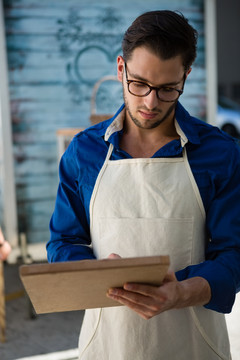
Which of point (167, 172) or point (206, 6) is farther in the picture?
point (206, 6)

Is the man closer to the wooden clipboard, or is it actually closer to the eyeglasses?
the eyeglasses

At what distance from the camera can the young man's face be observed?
3.79 feet

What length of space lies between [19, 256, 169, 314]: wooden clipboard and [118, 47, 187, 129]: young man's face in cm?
47

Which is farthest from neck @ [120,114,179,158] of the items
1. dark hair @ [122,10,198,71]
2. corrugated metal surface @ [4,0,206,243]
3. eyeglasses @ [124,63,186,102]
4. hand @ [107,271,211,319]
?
corrugated metal surface @ [4,0,206,243]

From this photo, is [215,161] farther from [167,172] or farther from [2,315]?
[2,315]

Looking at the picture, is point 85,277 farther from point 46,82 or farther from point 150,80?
point 46,82

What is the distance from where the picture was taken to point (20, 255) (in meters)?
4.56

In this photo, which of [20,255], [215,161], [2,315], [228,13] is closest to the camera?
[215,161]

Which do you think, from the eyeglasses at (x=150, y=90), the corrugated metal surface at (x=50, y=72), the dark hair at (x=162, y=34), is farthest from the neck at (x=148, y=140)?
the corrugated metal surface at (x=50, y=72)

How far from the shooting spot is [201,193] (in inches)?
47.8

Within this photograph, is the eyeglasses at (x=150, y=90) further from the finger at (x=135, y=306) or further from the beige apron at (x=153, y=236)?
the finger at (x=135, y=306)

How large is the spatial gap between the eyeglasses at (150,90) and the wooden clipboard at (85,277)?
494 millimetres

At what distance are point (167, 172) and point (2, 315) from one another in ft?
7.23

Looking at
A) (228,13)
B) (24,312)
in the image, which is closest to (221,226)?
(24,312)
